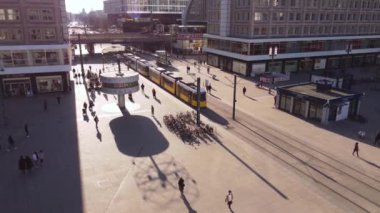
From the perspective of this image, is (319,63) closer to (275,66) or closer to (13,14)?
(275,66)

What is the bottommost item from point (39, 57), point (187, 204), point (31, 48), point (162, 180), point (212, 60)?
point (187, 204)

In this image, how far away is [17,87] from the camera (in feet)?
158

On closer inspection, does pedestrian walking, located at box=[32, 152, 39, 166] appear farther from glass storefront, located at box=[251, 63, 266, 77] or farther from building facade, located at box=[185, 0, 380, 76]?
glass storefront, located at box=[251, 63, 266, 77]

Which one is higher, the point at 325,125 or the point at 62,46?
the point at 62,46

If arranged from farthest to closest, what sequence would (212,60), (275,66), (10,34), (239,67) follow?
(212,60), (275,66), (239,67), (10,34)

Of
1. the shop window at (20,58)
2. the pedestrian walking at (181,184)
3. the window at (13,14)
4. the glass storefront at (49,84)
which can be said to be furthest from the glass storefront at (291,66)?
the pedestrian walking at (181,184)

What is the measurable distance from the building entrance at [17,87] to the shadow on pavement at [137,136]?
2024 centimetres

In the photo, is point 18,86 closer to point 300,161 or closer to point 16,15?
point 16,15

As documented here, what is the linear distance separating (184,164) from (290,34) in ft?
170

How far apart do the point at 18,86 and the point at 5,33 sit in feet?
26.5

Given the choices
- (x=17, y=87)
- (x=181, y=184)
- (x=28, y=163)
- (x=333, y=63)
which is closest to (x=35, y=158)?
(x=28, y=163)

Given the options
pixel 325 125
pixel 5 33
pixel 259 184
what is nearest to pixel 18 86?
pixel 5 33

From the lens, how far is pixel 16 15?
45875 millimetres

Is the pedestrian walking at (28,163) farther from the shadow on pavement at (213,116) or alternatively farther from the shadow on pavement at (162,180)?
the shadow on pavement at (213,116)
